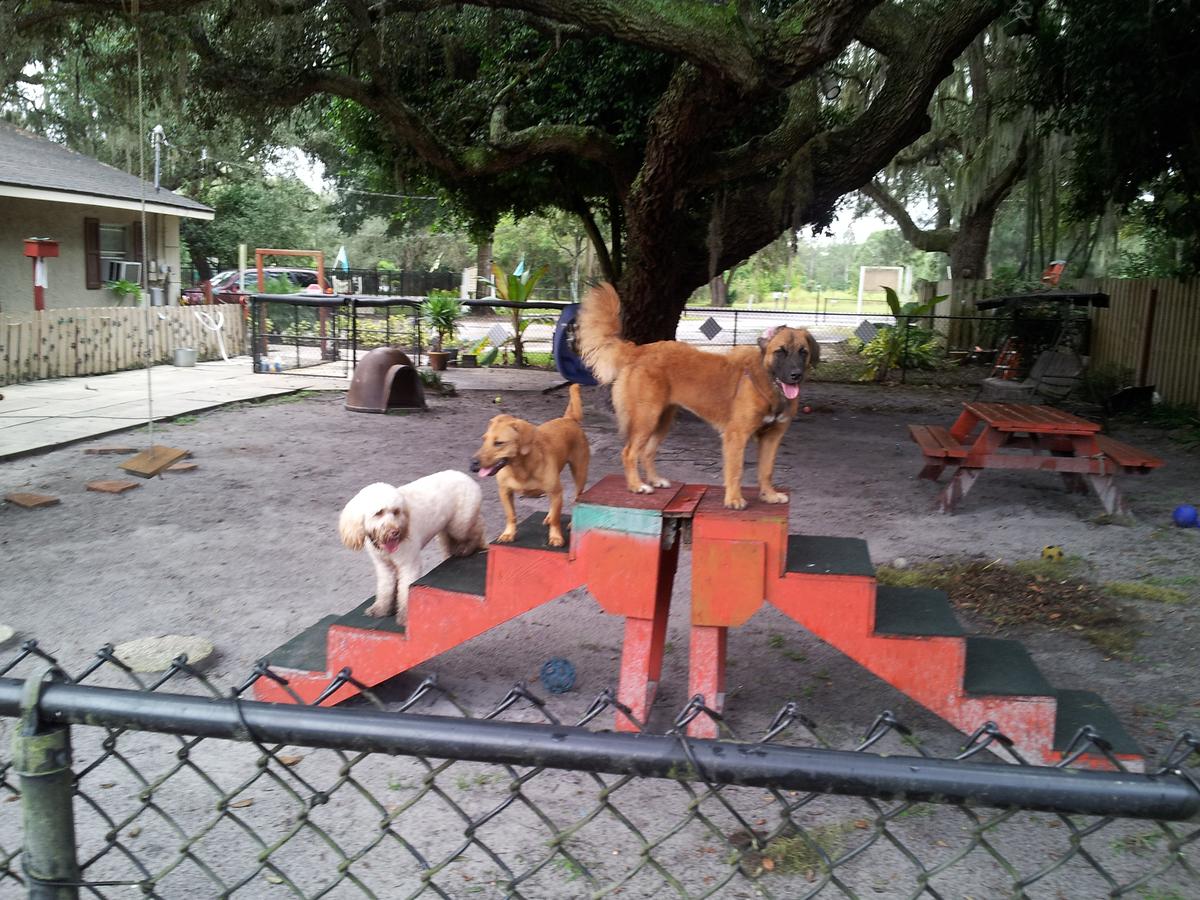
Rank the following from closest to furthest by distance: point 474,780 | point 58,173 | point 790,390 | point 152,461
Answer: point 474,780 → point 790,390 → point 152,461 → point 58,173

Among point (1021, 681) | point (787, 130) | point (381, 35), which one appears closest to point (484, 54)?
point (381, 35)

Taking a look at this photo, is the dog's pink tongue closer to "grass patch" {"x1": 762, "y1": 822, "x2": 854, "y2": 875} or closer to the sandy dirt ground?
the sandy dirt ground

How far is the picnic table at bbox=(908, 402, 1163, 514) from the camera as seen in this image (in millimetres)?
7840

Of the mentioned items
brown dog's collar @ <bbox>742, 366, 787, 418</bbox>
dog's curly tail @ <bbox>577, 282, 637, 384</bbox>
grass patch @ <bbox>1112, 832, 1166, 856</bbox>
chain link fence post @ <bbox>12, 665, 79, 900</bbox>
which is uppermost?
dog's curly tail @ <bbox>577, 282, 637, 384</bbox>

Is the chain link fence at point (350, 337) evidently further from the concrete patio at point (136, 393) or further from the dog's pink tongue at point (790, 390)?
the dog's pink tongue at point (790, 390)

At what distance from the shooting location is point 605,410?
13203 millimetres

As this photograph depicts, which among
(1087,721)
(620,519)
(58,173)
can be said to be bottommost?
(1087,721)

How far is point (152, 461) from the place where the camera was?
919 cm

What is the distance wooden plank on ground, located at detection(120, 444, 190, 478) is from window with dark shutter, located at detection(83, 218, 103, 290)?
11673mm

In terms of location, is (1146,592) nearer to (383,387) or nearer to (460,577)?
(460,577)

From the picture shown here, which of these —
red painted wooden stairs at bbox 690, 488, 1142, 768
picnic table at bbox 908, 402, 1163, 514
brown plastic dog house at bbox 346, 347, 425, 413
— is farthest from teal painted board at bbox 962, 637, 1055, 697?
brown plastic dog house at bbox 346, 347, 425, 413

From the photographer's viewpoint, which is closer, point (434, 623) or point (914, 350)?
point (434, 623)

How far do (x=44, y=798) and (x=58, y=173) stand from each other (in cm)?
2014

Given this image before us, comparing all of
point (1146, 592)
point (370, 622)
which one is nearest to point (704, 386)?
point (370, 622)
